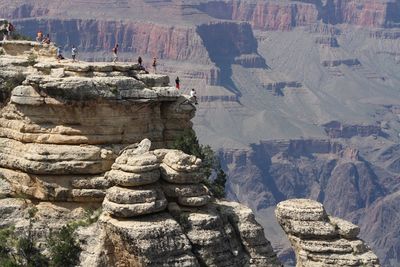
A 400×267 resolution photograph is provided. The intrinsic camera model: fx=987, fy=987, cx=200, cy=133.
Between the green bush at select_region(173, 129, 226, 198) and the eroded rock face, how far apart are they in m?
4.90

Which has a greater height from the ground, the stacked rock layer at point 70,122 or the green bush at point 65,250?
the stacked rock layer at point 70,122

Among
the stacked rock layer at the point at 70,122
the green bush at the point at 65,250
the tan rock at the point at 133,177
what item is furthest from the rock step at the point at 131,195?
the green bush at the point at 65,250

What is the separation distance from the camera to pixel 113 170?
43.6 meters

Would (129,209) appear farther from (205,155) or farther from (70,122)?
(205,155)

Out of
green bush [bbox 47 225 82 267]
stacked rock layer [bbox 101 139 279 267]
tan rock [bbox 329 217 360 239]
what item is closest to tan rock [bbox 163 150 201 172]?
stacked rock layer [bbox 101 139 279 267]

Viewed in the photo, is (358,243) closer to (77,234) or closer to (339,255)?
(339,255)

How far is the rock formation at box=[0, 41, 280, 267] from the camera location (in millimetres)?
42594

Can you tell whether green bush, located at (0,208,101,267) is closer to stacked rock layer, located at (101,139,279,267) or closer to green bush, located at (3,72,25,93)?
stacked rock layer, located at (101,139,279,267)

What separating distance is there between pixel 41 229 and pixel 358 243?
50.0 ft

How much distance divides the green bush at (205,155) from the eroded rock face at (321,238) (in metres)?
4.90

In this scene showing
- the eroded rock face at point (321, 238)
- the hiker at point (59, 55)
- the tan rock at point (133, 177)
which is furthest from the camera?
the hiker at point (59, 55)

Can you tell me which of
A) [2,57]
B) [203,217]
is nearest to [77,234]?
[203,217]

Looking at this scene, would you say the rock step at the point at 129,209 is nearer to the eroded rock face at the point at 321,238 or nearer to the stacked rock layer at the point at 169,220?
the stacked rock layer at the point at 169,220

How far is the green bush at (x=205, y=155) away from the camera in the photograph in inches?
2013
